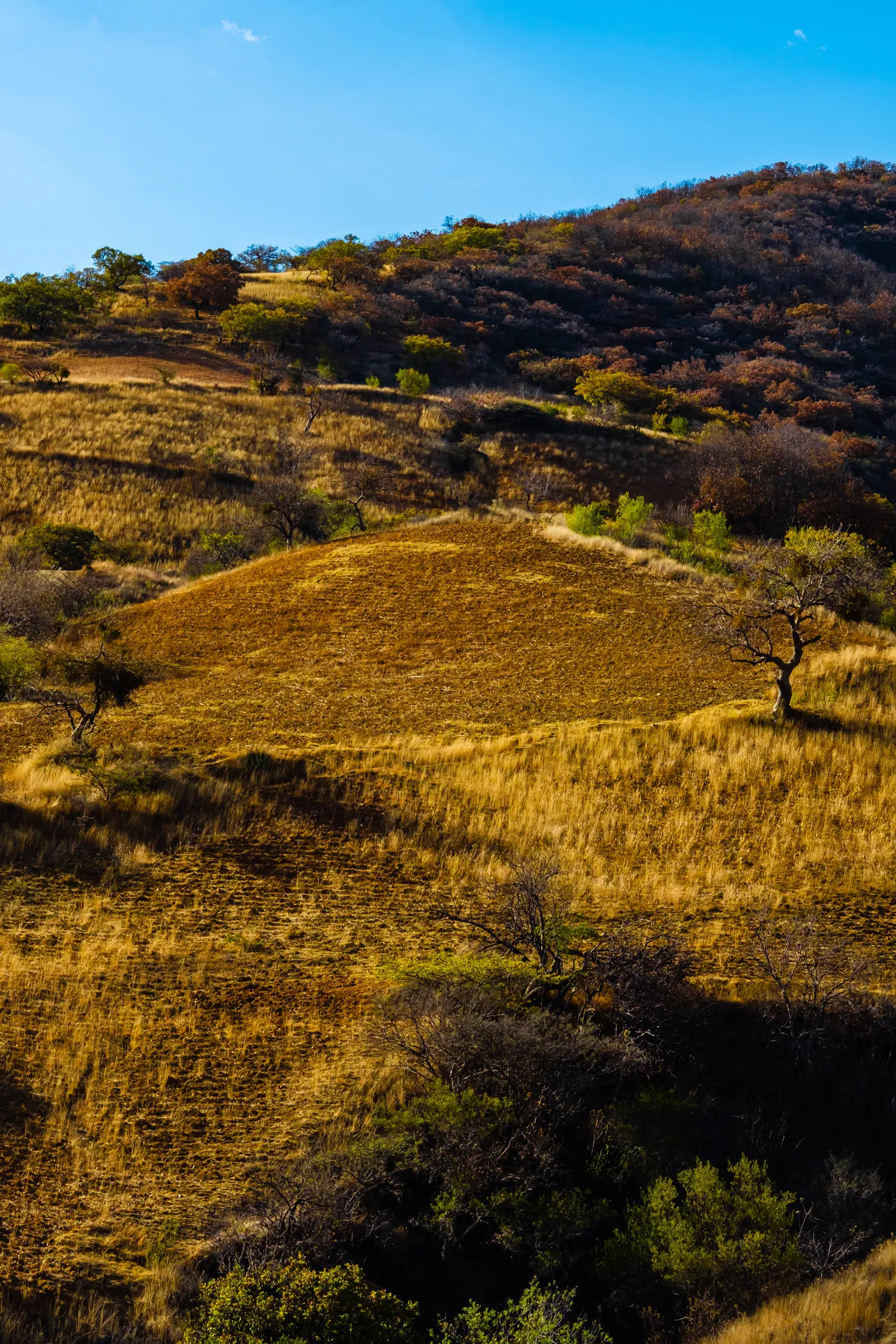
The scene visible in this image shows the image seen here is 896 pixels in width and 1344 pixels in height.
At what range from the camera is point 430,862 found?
44.5 ft

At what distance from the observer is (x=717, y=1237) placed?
7434 mm

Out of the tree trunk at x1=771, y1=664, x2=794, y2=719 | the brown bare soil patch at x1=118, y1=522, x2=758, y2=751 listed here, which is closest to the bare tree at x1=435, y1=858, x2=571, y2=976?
the brown bare soil patch at x1=118, y1=522, x2=758, y2=751

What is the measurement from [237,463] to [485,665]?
29352mm

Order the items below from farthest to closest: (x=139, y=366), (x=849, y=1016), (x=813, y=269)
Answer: (x=813, y=269)
(x=139, y=366)
(x=849, y=1016)

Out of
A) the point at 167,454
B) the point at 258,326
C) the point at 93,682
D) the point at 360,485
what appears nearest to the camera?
the point at 93,682

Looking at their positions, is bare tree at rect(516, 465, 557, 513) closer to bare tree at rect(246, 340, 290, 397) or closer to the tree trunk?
bare tree at rect(246, 340, 290, 397)

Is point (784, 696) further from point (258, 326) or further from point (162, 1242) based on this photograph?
point (258, 326)

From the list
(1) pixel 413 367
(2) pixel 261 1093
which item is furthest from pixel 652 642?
(1) pixel 413 367

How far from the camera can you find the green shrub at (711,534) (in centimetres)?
3388

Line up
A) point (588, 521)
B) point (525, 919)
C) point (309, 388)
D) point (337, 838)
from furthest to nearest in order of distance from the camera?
point (309, 388) → point (588, 521) → point (337, 838) → point (525, 919)

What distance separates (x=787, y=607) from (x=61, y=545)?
26.6 meters

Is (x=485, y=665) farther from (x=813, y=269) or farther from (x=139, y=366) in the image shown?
(x=813, y=269)

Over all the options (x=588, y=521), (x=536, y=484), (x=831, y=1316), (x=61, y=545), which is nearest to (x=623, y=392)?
(x=536, y=484)

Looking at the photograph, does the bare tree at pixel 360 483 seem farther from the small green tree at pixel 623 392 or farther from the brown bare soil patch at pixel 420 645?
the small green tree at pixel 623 392
